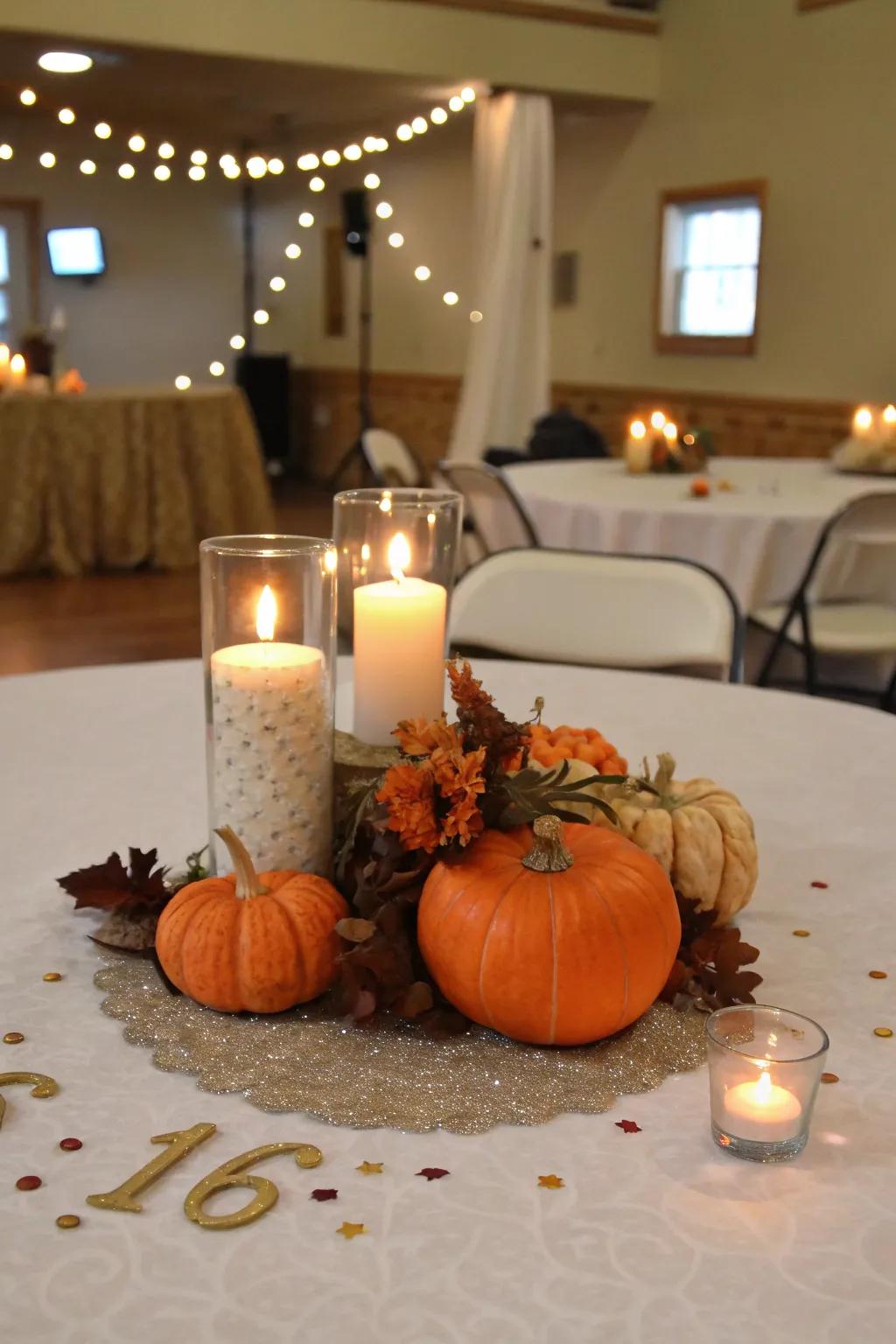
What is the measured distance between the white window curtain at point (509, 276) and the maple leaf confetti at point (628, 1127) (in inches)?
271

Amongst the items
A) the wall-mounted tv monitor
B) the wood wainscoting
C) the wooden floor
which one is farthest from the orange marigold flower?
the wall-mounted tv monitor

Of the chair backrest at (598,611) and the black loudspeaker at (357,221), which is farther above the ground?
the black loudspeaker at (357,221)

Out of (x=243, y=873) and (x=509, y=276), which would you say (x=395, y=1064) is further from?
(x=509, y=276)

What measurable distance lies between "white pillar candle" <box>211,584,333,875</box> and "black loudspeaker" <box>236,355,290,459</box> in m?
10.4

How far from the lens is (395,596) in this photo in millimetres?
961

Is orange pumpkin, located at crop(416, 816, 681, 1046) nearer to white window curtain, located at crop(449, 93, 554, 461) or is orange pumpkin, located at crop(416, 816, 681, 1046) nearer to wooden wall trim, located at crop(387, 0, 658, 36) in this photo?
white window curtain, located at crop(449, 93, 554, 461)

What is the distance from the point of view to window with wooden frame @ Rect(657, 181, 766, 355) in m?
7.17

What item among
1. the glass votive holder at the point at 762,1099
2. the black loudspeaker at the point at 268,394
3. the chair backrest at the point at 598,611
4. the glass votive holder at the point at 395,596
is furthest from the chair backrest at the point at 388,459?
the black loudspeaker at the point at 268,394

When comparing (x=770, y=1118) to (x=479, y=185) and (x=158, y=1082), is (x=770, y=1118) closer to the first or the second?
(x=158, y=1082)

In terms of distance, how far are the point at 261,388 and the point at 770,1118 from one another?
10729 millimetres

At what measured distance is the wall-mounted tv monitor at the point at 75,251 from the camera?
34.6ft

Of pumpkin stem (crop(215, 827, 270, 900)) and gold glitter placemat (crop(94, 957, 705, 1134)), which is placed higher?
pumpkin stem (crop(215, 827, 270, 900))

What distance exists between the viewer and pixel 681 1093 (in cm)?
71

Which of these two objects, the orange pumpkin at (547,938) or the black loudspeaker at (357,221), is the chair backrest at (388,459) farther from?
the black loudspeaker at (357,221)
